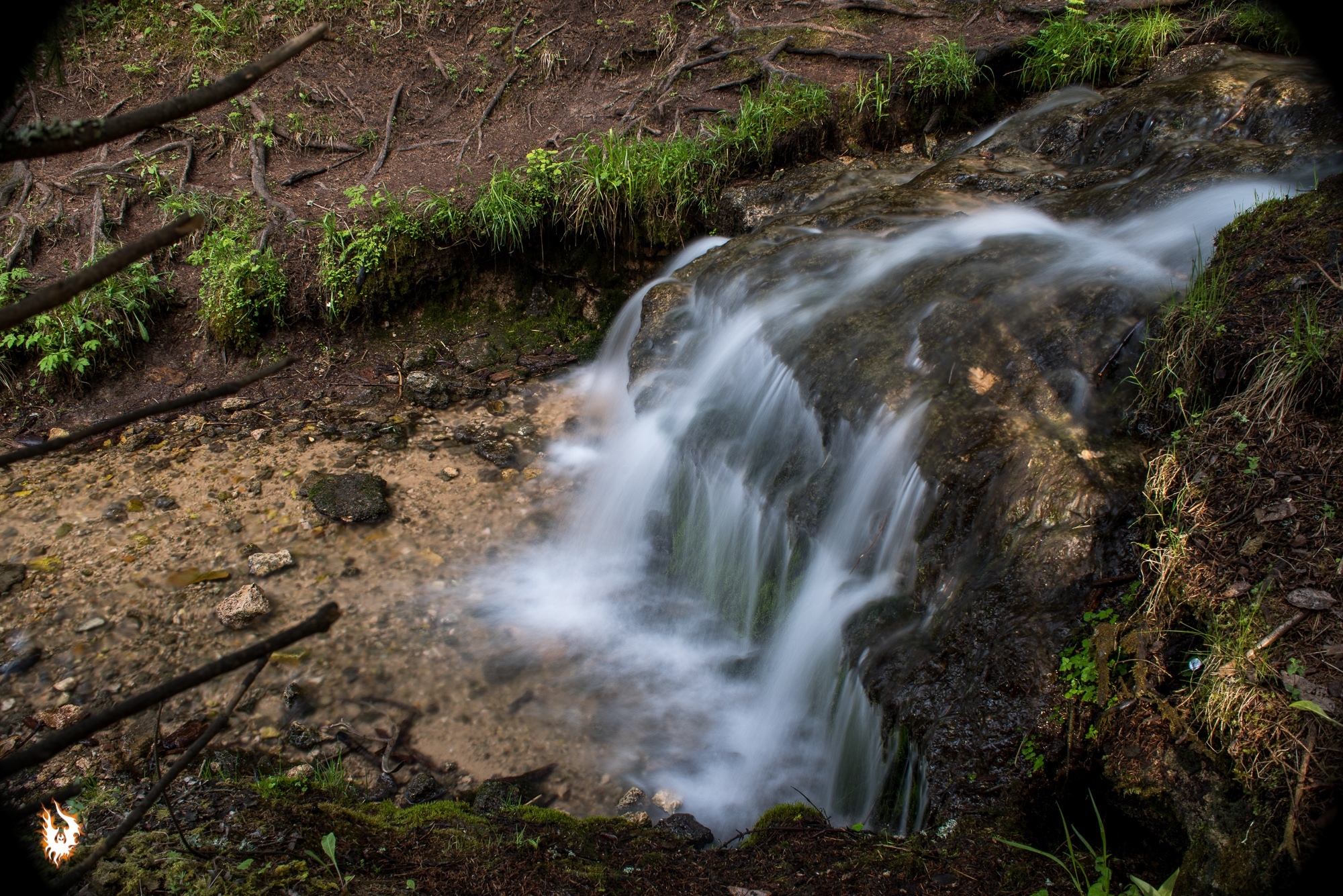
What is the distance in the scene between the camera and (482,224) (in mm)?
6711

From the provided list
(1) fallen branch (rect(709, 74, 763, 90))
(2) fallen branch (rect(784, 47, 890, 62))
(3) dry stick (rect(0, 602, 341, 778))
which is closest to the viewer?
(3) dry stick (rect(0, 602, 341, 778))

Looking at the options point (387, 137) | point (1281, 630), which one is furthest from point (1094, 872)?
point (387, 137)

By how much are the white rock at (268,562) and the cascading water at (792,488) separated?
1.18m

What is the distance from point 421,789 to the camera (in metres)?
3.39

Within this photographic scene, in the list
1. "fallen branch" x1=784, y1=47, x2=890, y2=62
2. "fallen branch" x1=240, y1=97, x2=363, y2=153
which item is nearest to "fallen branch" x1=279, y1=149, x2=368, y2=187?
"fallen branch" x1=240, y1=97, x2=363, y2=153

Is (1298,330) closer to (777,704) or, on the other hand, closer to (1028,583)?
(1028,583)

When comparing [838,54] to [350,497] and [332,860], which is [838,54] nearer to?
[350,497]

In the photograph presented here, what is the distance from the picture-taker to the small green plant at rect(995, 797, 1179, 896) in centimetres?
206

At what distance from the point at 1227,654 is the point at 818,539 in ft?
6.26

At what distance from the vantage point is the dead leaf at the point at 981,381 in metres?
3.66

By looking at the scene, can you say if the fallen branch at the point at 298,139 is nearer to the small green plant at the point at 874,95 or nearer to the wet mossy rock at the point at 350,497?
the wet mossy rock at the point at 350,497

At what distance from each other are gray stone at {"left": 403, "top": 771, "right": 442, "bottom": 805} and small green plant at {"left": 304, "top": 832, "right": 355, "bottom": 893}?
1.36m

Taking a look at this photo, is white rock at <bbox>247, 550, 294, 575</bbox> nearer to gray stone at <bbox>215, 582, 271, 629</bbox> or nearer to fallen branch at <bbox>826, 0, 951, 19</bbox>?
gray stone at <bbox>215, 582, 271, 629</bbox>

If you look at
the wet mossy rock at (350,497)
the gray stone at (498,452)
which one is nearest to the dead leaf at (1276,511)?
the gray stone at (498,452)
